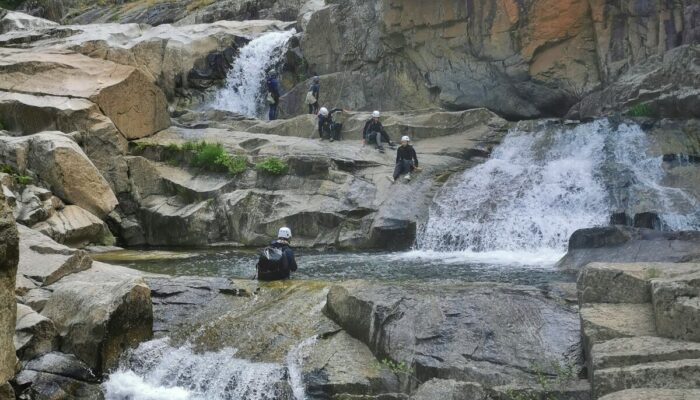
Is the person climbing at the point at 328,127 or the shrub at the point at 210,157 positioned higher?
the person climbing at the point at 328,127

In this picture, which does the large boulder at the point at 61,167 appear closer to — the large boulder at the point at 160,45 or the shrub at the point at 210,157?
the shrub at the point at 210,157

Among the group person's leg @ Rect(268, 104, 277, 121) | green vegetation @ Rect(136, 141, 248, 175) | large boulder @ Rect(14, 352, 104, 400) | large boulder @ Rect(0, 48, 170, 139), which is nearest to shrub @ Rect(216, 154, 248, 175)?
green vegetation @ Rect(136, 141, 248, 175)

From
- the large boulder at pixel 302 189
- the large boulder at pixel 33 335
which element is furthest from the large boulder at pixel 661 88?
the large boulder at pixel 33 335

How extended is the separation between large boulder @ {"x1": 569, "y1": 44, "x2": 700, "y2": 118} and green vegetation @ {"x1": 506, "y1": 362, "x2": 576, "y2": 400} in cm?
1462

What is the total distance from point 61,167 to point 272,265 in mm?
9294

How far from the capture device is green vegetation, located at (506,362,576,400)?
7.44 meters

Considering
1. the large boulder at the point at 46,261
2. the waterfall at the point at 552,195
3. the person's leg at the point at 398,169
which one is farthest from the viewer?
the person's leg at the point at 398,169

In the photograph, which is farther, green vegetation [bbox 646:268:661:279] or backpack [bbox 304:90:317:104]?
backpack [bbox 304:90:317:104]

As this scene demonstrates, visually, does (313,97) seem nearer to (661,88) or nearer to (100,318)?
(661,88)

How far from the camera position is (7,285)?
662cm

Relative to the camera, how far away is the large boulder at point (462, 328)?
27.1ft

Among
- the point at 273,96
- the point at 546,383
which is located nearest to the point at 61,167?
the point at 273,96

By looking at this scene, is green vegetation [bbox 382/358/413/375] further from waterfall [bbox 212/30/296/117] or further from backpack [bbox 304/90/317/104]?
waterfall [bbox 212/30/296/117]

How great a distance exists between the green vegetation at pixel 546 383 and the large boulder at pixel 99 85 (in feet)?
60.8
